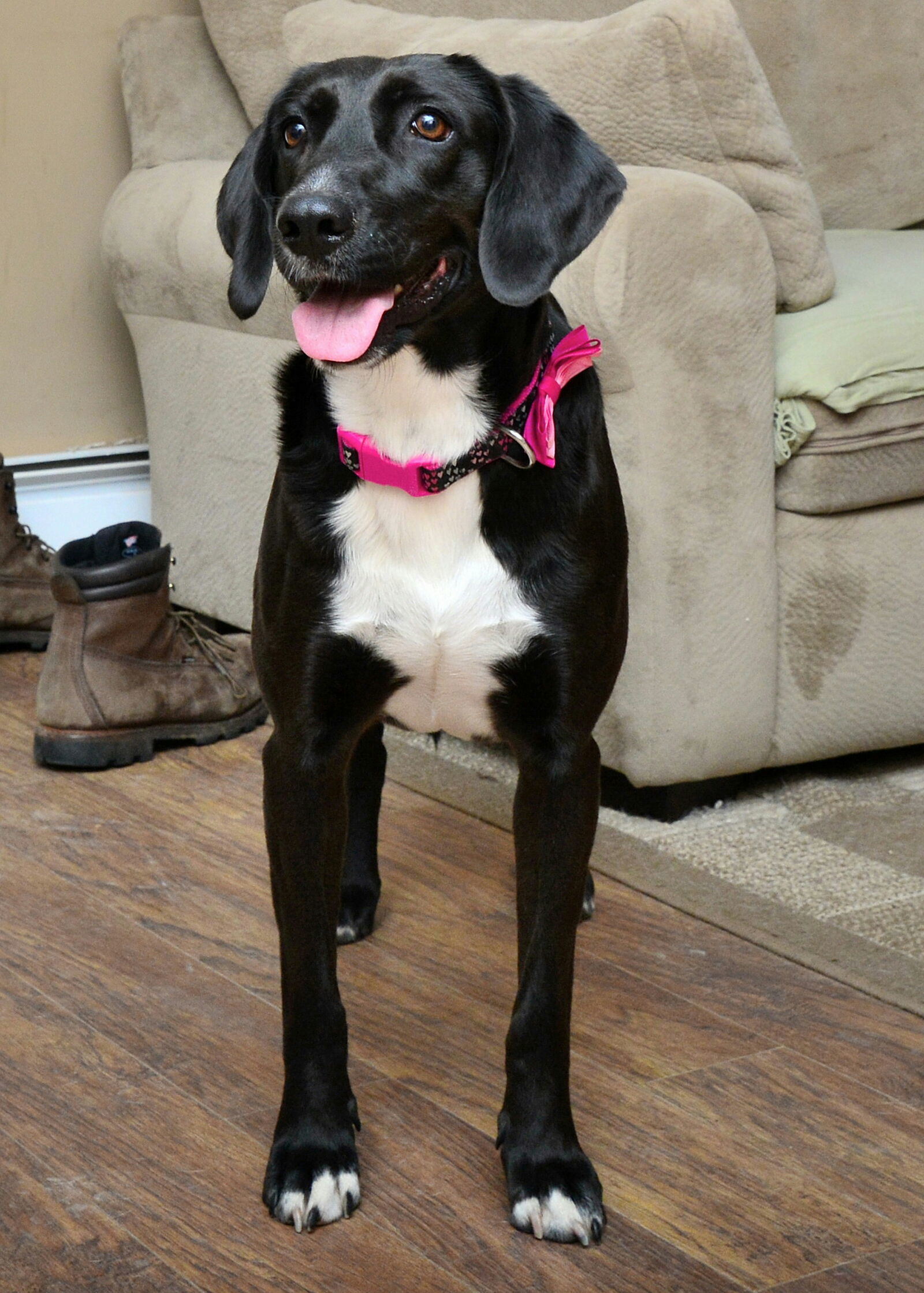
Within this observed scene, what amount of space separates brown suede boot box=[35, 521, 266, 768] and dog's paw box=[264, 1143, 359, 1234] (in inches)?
42.0

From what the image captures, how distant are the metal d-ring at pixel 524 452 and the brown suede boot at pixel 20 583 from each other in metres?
1.55

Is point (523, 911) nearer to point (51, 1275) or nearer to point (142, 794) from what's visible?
point (51, 1275)

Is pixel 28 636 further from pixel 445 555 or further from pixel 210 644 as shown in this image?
pixel 445 555

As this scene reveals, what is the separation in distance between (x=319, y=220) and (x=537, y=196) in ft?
0.67

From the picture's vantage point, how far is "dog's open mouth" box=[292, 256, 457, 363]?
118cm

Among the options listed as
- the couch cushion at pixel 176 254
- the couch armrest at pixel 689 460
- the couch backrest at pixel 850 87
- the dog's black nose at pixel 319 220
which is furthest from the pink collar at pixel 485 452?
the couch backrest at pixel 850 87

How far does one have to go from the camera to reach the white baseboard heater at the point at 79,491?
2.95 m

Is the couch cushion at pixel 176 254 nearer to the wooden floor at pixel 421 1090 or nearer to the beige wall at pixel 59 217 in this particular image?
the beige wall at pixel 59 217

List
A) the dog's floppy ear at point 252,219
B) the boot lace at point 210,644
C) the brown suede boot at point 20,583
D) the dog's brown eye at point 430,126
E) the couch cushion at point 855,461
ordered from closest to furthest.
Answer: the dog's brown eye at point 430,126
the dog's floppy ear at point 252,219
the couch cushion at point 855,461
the boot lace at point 210,644
the brown suede boot at point 20,583

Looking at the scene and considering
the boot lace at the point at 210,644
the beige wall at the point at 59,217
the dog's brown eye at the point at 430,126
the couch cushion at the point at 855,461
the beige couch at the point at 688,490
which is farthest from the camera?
the beige wall at the point at 59,217

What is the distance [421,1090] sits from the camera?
1419mm

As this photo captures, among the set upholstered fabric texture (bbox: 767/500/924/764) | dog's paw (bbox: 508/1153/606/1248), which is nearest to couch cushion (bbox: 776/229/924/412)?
upholstered fabric texture (bbox: 767/500/924/764)

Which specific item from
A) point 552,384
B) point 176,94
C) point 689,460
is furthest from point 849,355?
point 176,94

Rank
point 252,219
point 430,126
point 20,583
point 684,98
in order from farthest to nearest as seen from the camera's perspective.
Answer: point 20,583
point 684,98
point 252,219
point 430,126
